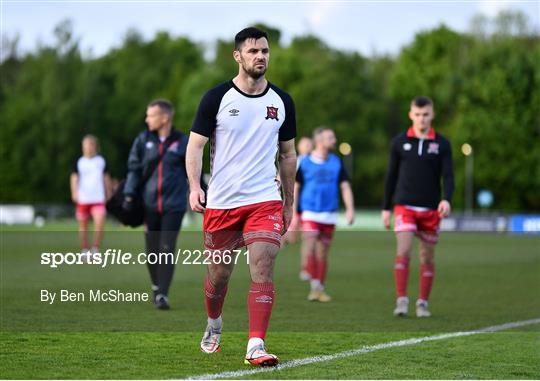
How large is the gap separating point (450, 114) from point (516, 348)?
226 ft

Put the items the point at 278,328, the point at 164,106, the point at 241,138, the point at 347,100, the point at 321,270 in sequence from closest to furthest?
the point at 241,138
the point at 278,328
the point at 164,106
the point at 321,270
the point at 347,100

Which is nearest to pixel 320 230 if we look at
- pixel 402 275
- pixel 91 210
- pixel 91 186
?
pixel 402 275

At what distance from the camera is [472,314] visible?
12.0 meters

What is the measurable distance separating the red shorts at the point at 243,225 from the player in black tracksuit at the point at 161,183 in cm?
402

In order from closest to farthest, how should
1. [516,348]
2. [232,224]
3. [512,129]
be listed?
1. [232,224]
2. [516,348]
3. [512,129]

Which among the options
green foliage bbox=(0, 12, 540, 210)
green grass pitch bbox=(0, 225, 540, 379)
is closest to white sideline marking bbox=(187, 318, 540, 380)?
green grass pitch bbox=(0, 225, 540, 379)

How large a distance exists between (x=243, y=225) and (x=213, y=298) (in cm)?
73

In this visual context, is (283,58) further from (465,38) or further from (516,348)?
(516,348)

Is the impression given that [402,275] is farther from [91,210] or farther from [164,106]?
[91,210]

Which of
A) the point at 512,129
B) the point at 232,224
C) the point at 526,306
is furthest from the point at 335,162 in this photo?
the point at 512,129

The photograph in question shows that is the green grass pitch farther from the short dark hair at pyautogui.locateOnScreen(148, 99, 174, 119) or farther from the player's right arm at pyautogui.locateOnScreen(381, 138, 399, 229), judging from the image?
the short dark hair at pyautogui.locateOnScreen(148, 99, 174, 119)

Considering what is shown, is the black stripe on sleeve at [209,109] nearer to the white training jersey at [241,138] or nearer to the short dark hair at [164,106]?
the white training jersey at [241,138]

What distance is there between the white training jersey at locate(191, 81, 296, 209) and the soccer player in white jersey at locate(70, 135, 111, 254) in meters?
12.7

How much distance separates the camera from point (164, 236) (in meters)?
11.8
